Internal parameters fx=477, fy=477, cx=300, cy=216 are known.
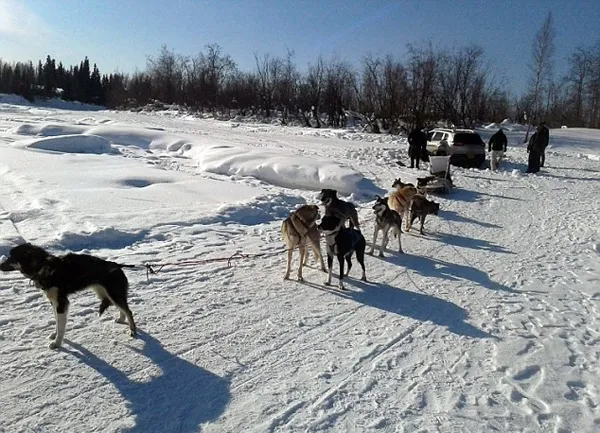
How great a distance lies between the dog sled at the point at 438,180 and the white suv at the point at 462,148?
403 centimetres

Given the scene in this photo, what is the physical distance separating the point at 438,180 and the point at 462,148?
6.64 metres

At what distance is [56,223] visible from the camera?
8125 millimetres

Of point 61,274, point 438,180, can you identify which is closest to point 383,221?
point 61,274

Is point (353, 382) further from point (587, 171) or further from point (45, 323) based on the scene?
point (587, 171)

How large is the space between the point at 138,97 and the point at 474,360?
7954cm

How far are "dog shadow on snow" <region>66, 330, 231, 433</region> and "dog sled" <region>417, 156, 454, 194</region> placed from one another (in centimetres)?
966

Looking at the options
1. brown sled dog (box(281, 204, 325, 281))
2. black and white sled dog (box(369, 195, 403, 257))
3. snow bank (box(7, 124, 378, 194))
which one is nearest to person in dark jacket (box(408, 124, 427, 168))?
snow bank (box(7, 124, 378, 194))

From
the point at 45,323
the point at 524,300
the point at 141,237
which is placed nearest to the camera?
the point at 45,323

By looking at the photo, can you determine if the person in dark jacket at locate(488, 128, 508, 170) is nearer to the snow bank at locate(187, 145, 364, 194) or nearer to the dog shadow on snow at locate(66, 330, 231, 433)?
the snow bank at locate(187, 145, 364, 194)

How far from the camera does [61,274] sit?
418cm

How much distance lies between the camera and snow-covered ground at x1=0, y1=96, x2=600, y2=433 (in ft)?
12.1

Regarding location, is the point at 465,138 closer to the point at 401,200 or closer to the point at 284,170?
the point at 284,170

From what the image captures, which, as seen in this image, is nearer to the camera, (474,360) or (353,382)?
(353,382)

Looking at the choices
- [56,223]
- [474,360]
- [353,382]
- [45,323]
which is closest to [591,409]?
[474,360]
